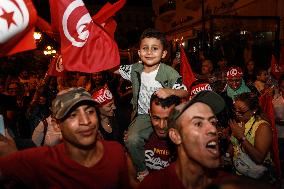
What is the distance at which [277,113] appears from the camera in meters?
8.11

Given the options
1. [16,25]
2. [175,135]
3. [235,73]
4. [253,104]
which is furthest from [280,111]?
[16,25]

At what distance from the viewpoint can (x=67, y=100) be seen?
358 cm

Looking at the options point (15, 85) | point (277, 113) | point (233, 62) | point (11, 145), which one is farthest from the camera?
point (233, 62)

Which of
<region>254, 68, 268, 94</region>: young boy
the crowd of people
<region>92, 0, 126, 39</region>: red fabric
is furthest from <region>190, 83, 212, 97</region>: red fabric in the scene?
<region>254, 68, 268, 94</region>: young boy

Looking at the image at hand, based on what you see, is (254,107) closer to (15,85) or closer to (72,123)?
(72,123)

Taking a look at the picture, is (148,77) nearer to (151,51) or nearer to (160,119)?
(151,51)

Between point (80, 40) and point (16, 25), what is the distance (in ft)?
4.96

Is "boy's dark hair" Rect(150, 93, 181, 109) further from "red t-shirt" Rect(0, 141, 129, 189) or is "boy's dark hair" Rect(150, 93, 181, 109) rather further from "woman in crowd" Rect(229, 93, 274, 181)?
"red t-shirt" Rect(0, 141, 129, 189)

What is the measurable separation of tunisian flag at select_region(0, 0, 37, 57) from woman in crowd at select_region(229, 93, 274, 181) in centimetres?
311

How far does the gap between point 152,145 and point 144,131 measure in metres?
0.33

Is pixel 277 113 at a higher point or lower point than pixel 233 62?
lower

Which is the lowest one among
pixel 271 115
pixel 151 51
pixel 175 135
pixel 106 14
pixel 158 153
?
pixel 158 153

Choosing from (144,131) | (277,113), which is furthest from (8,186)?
(277,113)

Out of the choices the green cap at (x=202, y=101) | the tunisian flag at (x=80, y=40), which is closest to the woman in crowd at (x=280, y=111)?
the tunisian flag at (x=80, y=40)
